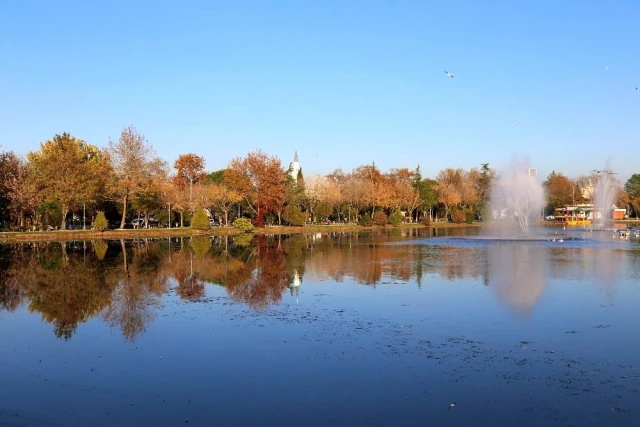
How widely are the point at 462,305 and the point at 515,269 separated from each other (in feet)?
35.3

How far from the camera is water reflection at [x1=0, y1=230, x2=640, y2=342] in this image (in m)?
19.4

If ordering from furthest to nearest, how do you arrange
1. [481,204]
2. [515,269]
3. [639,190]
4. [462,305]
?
[639,190], [481,204], [515,269], [462,305]

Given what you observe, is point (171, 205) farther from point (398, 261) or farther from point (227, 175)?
point (398, 261)

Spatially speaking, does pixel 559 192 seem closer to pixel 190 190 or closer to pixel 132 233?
pixel 190 190

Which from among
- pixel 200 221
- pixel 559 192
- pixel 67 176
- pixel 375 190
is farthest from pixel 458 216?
pixel 67 176

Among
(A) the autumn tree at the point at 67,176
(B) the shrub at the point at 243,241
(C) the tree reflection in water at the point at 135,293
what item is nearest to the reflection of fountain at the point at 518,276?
(C) the tree reflection in water at the point at 135,293

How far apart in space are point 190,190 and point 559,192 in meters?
82.6

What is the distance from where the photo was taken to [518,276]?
25484mm

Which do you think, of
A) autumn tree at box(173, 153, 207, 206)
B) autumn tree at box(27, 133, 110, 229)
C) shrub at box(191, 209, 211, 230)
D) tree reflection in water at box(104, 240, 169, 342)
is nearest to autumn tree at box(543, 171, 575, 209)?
autumn tree at box(173, 153, 207, 206)

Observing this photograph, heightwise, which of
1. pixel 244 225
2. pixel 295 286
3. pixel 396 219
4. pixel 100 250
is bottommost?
pixel 295 286

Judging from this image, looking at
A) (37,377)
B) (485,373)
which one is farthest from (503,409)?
(37,377)

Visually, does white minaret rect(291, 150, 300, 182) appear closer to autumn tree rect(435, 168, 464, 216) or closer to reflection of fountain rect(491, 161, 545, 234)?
autumn tree rect(435, 168, 464, 216)

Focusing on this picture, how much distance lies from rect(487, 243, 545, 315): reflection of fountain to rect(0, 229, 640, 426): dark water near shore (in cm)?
19

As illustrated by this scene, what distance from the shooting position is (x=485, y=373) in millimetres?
11570
